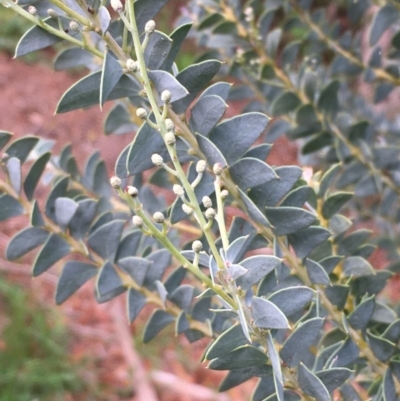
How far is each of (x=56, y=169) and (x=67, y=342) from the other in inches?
60.8

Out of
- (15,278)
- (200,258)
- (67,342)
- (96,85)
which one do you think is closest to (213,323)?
(200,258)

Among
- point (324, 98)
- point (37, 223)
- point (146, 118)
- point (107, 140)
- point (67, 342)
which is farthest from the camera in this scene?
point (107, 140)

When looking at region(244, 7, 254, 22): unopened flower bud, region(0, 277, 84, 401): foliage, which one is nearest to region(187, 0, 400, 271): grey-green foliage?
region(244, 7, 254, 22): unopened flower bud

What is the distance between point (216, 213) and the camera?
2.02 feet

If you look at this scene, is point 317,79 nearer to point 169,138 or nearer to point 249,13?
point 249,13

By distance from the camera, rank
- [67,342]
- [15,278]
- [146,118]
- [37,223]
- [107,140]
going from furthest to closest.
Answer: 1. [107,140]
2. [15,278]
3. [67,342]
4. [37,223]
5. [146,118]

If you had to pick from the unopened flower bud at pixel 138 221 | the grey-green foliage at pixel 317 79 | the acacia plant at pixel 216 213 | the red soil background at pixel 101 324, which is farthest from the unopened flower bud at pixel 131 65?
the red soil background at pixel 101 324

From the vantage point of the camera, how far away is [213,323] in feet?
2.43

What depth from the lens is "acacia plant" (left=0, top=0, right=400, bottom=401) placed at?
0.50 metres

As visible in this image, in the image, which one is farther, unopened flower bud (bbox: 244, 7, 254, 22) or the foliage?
the foliage

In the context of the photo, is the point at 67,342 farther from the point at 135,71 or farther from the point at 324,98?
the point at 135,71

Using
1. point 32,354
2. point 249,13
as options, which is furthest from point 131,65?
point 32,354

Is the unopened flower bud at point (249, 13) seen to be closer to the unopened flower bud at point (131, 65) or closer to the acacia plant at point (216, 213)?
the acacia plant at point (216, 213)

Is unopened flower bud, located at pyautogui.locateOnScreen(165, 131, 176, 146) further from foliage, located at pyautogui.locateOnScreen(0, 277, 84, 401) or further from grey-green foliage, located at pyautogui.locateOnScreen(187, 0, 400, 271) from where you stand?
foliage, located at pyautogui.locateOnScreen(0, 277, 84, 401)
